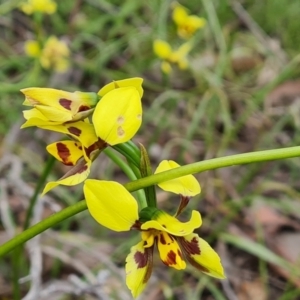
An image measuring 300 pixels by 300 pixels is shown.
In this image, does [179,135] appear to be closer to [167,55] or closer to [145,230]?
[167,55]

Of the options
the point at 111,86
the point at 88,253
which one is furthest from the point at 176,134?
the point at 111,86

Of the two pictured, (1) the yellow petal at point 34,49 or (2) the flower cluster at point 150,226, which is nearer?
(2) the flower cluster at point 150,226

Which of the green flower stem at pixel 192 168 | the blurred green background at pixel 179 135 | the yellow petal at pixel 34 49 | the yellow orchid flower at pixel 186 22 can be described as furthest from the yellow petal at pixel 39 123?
the yellow orchid flower at pixel 186 22

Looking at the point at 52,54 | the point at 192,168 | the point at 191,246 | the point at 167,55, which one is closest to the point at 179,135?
the point at 167,55

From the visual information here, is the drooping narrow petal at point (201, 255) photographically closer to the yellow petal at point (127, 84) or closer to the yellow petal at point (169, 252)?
the yellow petal at point (169, 252)

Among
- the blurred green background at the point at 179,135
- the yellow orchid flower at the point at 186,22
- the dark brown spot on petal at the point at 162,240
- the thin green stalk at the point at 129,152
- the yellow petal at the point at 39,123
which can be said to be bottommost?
the blurred green background at the point at 179,135

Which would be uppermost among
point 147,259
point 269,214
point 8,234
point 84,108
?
point 84,108

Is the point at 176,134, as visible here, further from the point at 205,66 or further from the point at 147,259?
the point at 147,259
